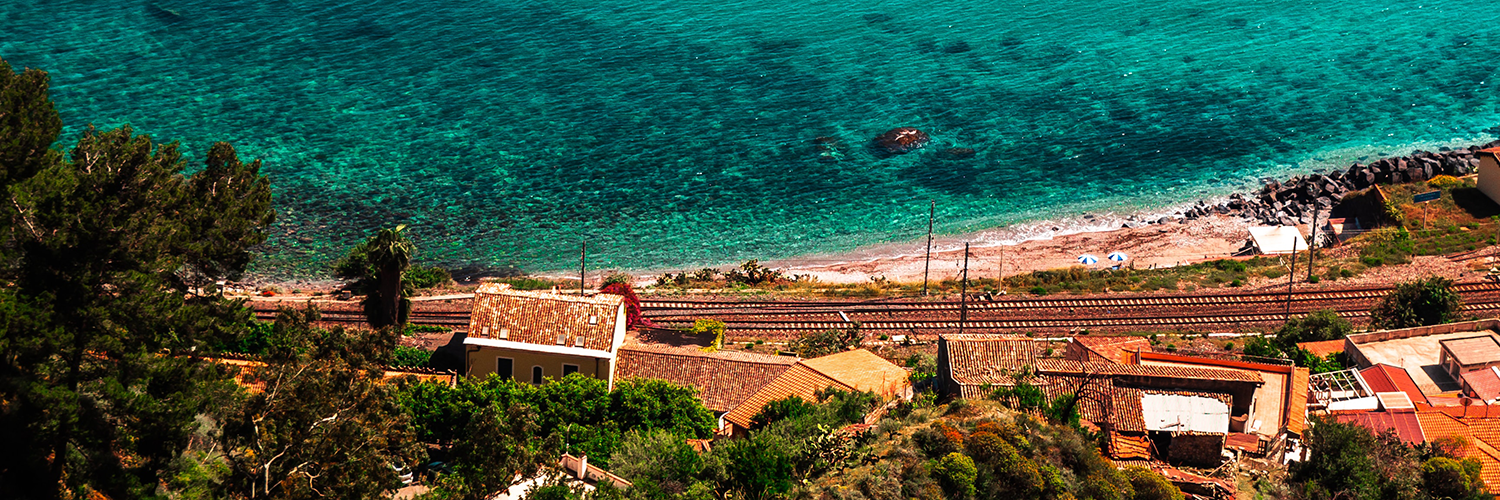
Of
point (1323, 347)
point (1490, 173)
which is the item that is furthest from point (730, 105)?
point (1323, 347)

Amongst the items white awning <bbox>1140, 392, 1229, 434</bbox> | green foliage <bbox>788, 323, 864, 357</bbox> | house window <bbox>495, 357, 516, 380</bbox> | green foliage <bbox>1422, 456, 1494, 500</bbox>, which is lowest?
green foliage <bbox>788, 323, 864, 357</bbox>

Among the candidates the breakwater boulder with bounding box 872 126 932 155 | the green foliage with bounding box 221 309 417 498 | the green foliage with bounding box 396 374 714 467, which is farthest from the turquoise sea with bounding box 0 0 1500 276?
the green foliage with bounding box 221 309 417 498

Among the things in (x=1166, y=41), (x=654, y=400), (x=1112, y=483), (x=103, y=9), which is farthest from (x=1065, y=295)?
(x=103, y=9)

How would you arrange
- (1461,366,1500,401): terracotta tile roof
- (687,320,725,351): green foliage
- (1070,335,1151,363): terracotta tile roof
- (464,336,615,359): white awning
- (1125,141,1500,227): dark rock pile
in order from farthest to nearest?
1. (1125,141,1500,227): dark rock pile
2. (687,320,725,351): green foliage
3. (464,336,615,359): white awning
4. (1461,366,1500,401): terracotta tile roof
5. (1070,335,1151,363): terracotta tile roof

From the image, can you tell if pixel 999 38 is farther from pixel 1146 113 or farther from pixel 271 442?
pixel 271 442

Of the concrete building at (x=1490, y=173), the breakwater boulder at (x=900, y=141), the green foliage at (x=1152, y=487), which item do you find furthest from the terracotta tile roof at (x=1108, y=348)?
the breakwater boulder at (x=900, y=141)

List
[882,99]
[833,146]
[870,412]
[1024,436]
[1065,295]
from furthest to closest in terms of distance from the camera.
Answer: [882,99]
[833,146]
[1065,295]
[870,412]
[1024,436]

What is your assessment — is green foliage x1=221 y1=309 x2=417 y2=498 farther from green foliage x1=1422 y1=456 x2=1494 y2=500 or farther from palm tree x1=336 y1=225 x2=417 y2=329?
green foliage x1=1422 y1=456 x2=1494 y2=500
